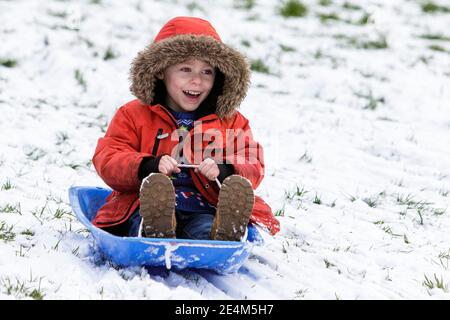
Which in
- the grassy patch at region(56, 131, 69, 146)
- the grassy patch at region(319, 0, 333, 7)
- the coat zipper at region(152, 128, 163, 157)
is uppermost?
the coat zipper at region(152, 128, 163, 157)

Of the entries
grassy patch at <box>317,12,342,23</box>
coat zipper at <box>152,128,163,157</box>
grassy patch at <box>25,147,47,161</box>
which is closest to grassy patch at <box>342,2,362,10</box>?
grassy patch at <box>317,12,342,23</box>

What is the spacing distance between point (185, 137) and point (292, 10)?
23.5 feet

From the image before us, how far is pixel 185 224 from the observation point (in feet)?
11.1

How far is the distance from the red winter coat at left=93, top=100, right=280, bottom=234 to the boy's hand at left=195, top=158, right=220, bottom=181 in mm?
165

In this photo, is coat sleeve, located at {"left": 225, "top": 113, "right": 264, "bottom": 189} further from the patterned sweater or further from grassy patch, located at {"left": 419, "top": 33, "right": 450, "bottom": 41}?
grassy patch, located at {"left": 419, "top": 33, "right": 450, "bottom": 41}

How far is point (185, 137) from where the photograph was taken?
11.5ft

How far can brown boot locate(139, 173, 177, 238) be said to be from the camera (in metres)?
2.94

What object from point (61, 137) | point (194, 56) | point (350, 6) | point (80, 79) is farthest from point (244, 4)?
point (194, 56)

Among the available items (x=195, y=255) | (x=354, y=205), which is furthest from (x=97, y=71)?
(x=195, y=255)

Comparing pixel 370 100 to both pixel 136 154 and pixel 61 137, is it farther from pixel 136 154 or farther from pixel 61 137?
pixel 136 154

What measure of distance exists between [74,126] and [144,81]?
227 centimetres

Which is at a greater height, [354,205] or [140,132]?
[140,132]

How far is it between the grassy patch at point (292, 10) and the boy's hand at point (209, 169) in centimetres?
731

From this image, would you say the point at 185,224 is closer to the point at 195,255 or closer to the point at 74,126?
the point at 195,255
